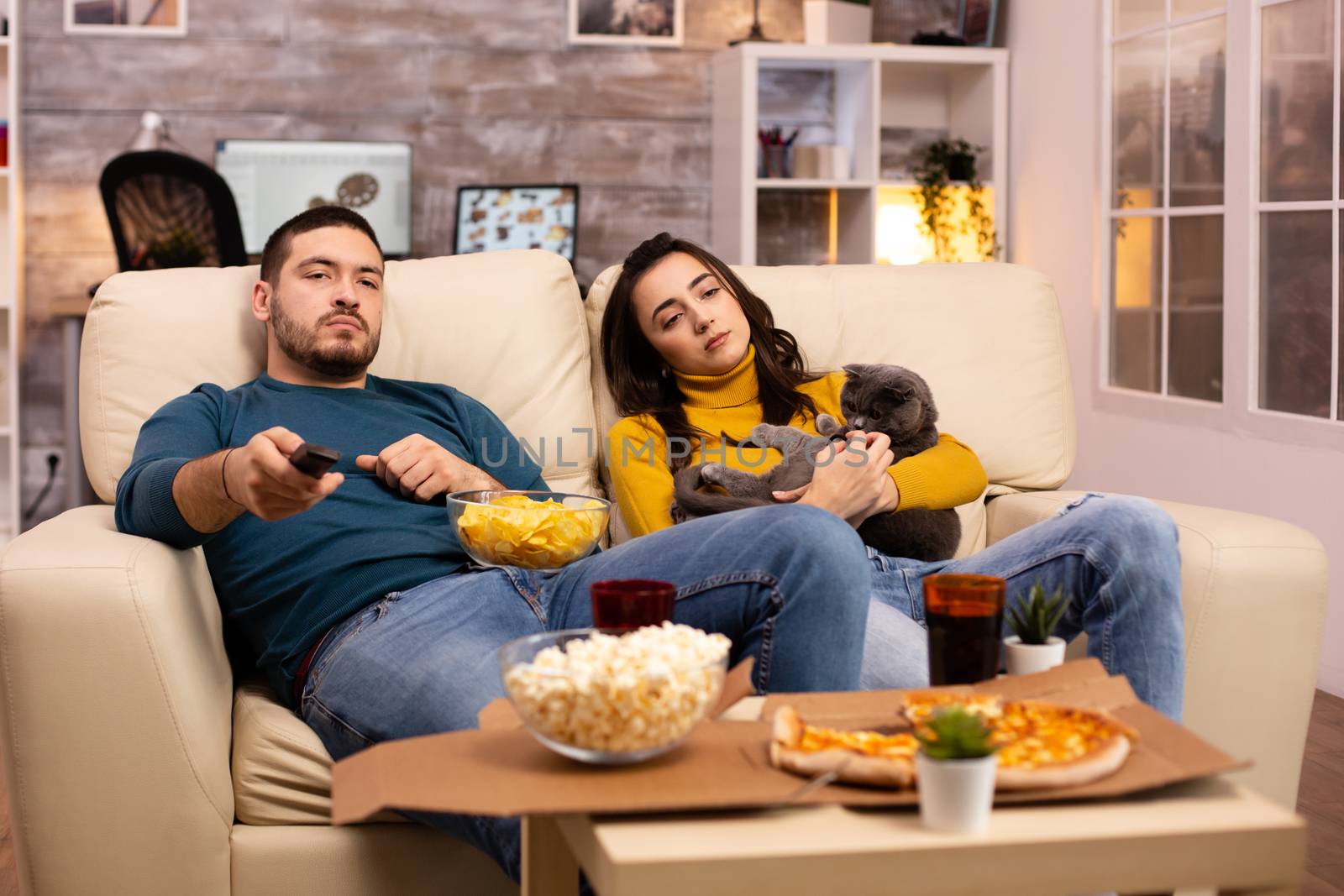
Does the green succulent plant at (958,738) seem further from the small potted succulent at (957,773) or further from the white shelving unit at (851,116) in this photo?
Result: the white shelving unit at (851,116)

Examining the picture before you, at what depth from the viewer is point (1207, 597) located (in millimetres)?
1660

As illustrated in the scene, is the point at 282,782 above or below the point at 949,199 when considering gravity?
below

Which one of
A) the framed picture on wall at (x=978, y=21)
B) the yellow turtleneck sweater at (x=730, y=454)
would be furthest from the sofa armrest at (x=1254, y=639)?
the framed picture on wall at (x=978, y=21)

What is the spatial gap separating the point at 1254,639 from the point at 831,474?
593 mm

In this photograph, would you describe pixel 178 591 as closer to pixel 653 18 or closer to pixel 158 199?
pixel 158 199

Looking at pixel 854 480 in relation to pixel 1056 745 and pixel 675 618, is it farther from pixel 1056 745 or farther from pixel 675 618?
pixel 1056 745

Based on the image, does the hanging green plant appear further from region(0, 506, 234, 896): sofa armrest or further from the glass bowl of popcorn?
the glass bowl of popcorn

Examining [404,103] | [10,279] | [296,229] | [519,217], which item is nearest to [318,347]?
[296,229]

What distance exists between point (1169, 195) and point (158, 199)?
291 centimetres

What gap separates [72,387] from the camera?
4.22m

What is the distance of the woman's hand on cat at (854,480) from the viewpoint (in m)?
1.83

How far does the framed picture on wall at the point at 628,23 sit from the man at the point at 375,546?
2824 mm

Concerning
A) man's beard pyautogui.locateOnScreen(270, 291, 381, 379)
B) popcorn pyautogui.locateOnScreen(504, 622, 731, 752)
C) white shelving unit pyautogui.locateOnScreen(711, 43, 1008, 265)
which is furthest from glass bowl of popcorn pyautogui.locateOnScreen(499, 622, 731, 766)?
white shelving unit pyautogui.locateOnScreen(711, 43, 1008, 265)

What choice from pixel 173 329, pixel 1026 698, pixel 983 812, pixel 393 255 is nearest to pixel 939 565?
pixel 1026 698
